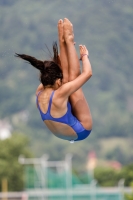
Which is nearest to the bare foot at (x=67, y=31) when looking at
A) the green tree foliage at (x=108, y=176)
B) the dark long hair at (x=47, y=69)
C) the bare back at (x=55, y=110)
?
the dark long hair at (x=47, y=69)

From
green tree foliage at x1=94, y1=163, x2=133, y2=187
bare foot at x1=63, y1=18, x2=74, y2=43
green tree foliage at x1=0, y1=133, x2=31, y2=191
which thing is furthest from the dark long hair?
green tree foliage at x1=94, y1=163, x2=133, y2=187

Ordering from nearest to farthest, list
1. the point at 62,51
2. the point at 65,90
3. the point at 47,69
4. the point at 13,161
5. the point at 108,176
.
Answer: the point at 65,90 → the point at 47,69 → the point at 62,51 → the point at 13,161 → the point at 108,176

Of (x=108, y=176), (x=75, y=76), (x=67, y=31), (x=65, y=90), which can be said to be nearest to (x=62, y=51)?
(x=67, y=31)

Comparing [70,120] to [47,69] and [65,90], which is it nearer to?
[65,90]

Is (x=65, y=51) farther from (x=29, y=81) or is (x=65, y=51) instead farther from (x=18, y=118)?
(x=18, y=118)

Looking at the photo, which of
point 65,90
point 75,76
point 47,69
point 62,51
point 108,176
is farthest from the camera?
point 108,176

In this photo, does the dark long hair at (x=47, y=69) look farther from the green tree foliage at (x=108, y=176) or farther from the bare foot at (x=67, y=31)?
the green tree foliage at (x=108, y=176)

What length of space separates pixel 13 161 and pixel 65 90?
126 ft

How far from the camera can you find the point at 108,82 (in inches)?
3602

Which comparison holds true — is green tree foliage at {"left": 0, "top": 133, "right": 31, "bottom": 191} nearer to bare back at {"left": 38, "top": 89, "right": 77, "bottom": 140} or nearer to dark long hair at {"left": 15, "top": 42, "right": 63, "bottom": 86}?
bare back at {"left": 38, "top": 89, "right": 77, "bottom": 140}

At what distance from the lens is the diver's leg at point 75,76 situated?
996cm

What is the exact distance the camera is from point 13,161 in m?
47.9

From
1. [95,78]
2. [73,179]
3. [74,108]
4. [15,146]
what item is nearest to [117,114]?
[95,78]

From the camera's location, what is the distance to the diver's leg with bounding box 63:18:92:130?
9961mm
